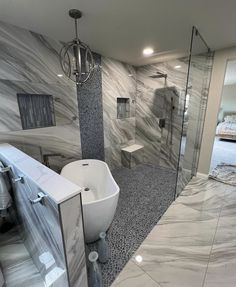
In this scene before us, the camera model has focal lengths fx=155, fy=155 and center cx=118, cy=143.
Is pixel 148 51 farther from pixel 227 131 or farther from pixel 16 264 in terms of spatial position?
pixel 227 131

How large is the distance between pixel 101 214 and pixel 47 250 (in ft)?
1.90

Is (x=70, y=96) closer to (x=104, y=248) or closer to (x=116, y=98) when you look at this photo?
(x=116, y=98)

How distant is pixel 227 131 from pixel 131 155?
15.5ft

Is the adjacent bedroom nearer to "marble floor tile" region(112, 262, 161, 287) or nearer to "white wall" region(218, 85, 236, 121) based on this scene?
"white wall" region(218, 85, 236, 121)

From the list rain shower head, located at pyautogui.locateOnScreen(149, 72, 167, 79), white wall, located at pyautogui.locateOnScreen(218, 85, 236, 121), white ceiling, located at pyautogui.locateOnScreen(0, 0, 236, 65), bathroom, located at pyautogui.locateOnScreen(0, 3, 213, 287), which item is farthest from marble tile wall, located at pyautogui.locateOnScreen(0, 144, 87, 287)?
white wall, located at pyautogui.locateOnScreen(218, 85, 236, 121)

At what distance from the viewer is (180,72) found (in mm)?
3088

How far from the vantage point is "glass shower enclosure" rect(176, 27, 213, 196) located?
219cm

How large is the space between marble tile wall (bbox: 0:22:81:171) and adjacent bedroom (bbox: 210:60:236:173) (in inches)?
121

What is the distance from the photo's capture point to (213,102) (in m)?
2.74

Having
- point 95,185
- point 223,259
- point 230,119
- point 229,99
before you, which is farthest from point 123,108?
point 229,99

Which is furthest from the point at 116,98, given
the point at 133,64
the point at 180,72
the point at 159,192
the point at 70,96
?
the point at 159,192

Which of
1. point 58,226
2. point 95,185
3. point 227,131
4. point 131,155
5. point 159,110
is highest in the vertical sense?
point 159,110

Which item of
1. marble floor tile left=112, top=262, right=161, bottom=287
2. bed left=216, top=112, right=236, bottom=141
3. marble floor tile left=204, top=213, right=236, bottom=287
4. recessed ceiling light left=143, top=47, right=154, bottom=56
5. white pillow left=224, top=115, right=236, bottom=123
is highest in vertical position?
recessed ceiling light left=143, top=47, right=154, bottom=56

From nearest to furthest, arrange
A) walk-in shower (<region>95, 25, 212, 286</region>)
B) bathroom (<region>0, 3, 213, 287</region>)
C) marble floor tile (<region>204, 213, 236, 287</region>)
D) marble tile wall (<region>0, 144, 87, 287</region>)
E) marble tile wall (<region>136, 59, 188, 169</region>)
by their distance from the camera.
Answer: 1. marble tile wall (<region>0, 144, 87, 287</region>)
2. bathroom (<region>0, 3, 213, 287</region>)
3. marble floor tile (<region>204, 213, 236, 287</region>)
4. walk-in shower (<region>95, 25, 212, 286</region>)
5. marble tile wall (<region>136, 59, 188, 169</region>)
